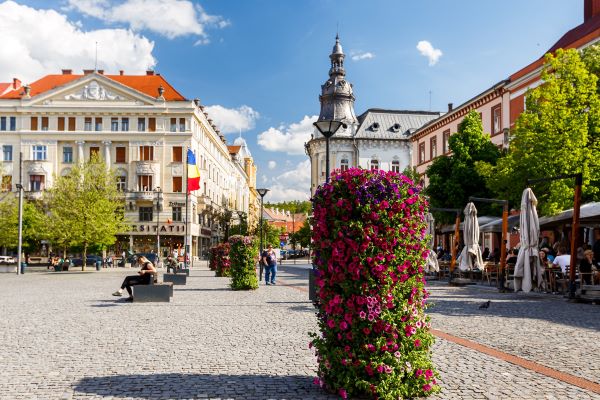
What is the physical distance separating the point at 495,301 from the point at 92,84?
56263mm

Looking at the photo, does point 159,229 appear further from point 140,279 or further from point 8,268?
point 140,279

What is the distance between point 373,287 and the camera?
6.03 meters

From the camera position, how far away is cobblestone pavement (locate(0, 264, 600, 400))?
648 centimetres

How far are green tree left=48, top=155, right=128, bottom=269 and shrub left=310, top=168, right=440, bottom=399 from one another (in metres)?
40.6

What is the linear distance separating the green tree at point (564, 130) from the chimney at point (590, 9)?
692 inches

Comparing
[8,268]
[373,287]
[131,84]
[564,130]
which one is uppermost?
[131,84]

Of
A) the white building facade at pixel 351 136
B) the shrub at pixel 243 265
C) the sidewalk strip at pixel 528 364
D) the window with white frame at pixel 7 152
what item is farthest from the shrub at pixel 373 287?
the white building facade at pixel 351 136

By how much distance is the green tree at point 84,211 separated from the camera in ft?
146

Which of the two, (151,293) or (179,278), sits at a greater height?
(151,293)

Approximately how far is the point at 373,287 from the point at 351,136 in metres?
81.0

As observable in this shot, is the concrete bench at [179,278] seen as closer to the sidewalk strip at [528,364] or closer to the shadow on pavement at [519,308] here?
the shadow on pavement at [519,308]

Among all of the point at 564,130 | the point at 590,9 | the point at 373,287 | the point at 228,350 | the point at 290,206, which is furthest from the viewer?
the point at 290,206

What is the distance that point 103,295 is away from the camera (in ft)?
66.1

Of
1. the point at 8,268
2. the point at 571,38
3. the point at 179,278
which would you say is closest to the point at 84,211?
the point at 8,268
